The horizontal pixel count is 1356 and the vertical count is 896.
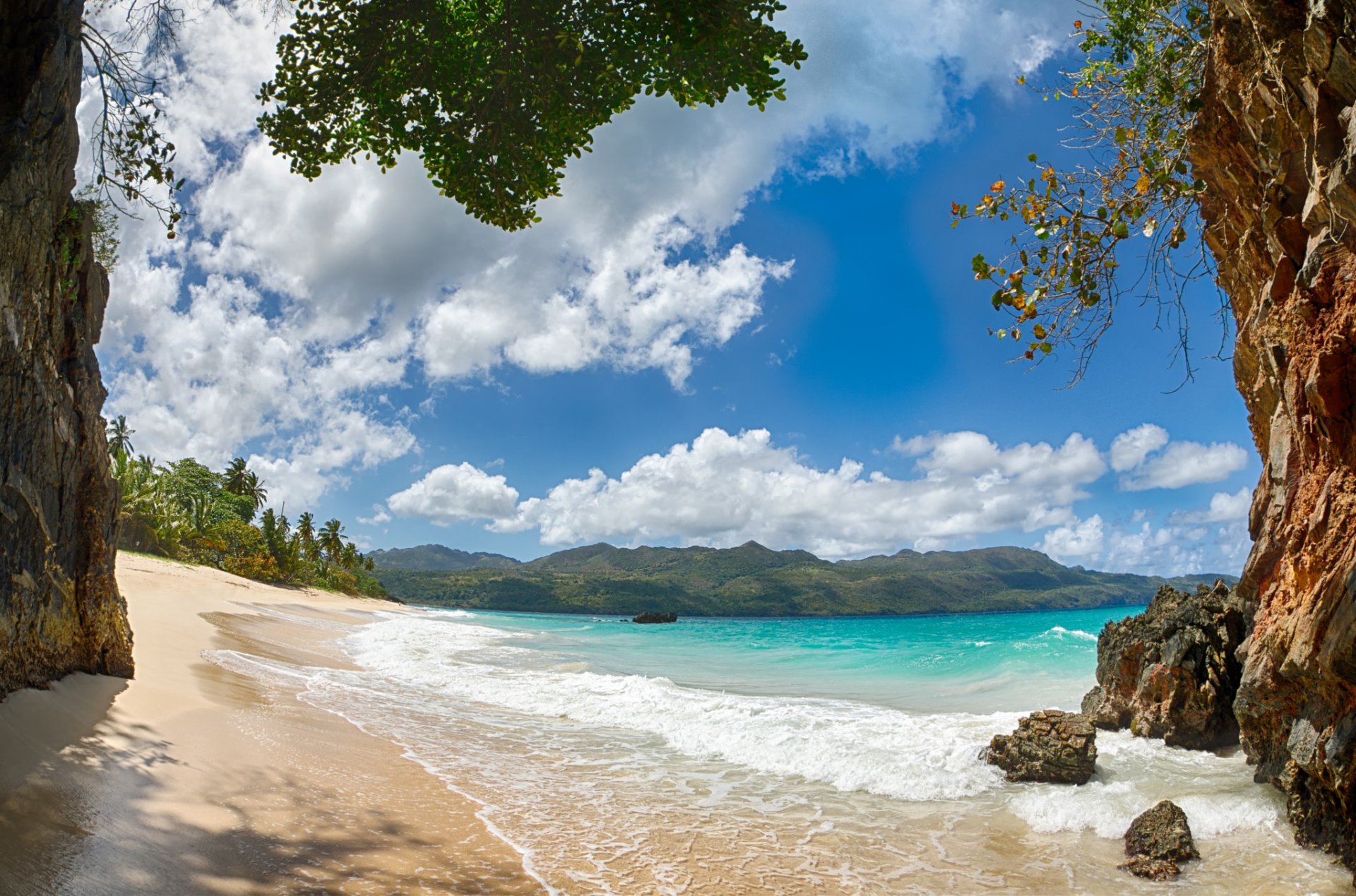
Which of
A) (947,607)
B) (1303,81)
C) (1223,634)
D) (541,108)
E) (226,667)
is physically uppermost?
(541,108)

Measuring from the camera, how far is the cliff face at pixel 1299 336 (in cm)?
450

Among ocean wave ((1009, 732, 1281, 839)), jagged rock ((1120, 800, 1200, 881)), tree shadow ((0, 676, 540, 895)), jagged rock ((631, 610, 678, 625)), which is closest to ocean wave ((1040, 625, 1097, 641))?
ocean wave ((1009, 732, 1281, 839))

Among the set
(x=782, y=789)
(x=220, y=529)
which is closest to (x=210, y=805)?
(x=782, y=789)

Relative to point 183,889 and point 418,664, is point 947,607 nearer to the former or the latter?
point 418,664

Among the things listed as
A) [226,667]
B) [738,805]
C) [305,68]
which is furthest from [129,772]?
[226,667]

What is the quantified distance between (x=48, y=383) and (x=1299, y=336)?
36.7ft

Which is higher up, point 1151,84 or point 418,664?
point 1151,84

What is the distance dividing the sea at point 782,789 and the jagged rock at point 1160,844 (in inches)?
5.6

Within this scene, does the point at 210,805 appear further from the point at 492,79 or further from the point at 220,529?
the point at 220,529

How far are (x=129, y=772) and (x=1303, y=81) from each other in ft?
33.6

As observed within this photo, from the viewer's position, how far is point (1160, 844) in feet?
21.0

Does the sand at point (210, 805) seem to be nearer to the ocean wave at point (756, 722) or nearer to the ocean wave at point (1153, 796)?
the ocean wave at point (756, 722)

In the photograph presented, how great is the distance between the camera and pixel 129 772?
560cm

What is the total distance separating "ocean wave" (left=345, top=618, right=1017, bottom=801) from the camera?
9.31m
